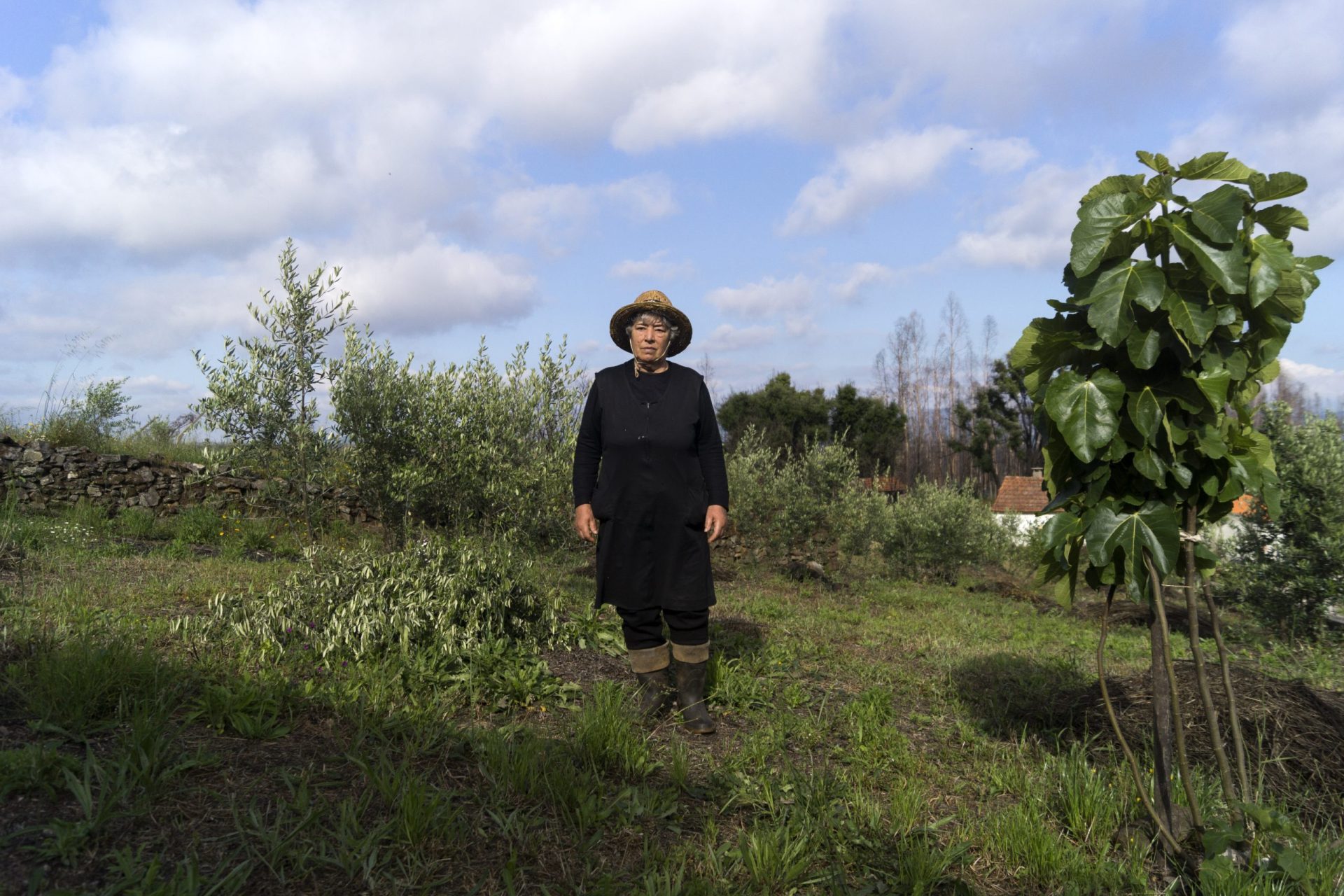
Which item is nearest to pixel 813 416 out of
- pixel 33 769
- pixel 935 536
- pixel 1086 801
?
pixel 935 536

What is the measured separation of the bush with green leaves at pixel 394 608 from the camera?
14.6 feet

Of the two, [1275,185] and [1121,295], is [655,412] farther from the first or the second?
[1275,185]

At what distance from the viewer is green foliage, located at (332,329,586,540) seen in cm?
712

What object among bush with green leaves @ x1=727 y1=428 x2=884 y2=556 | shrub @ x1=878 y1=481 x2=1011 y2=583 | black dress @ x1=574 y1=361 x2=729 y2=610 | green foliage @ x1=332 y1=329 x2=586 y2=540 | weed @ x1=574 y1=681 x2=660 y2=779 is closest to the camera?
weed @ x1=574 y1=681 x2=660 y2=779

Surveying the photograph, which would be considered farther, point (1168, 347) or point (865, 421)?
point (865, 421)

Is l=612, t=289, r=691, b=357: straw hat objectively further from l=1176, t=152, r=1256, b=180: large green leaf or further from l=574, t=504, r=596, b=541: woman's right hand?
l=1176, t=152, r=1256, b=180: large green leaf

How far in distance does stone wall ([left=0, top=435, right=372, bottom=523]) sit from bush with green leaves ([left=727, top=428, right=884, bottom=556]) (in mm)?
6173

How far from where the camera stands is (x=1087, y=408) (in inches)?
116

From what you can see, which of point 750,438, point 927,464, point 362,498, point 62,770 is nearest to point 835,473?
point 750,438

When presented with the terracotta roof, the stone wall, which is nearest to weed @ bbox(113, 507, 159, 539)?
the stone wall

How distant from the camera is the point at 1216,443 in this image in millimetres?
2900

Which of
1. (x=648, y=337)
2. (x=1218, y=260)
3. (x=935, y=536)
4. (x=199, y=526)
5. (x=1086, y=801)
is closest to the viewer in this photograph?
(x=1218, y=260)

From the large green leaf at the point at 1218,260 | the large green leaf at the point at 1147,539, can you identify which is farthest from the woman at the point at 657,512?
the large green leaf at the point at 1218,260

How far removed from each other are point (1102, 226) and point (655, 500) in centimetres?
243
